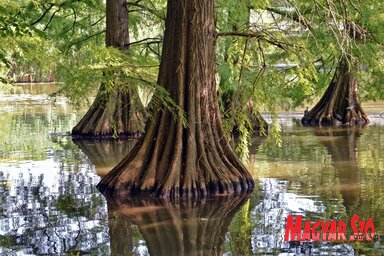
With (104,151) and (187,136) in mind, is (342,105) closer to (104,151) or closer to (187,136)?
(104,151)

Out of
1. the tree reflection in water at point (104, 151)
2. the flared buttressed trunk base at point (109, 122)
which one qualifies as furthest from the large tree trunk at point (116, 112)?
the tree reflection in water at point (104, 151)

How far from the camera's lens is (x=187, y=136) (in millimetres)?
9383

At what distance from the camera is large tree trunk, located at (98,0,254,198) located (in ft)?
30.1

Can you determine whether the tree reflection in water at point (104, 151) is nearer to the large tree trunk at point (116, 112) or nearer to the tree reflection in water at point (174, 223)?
the large tree trunk at point (116, 112)

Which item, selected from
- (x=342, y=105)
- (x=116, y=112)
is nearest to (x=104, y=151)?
(x=116, y=112)

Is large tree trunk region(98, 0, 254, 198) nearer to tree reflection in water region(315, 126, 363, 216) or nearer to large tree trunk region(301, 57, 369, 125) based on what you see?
tree reflection in water region(315, 126, 363, 216)

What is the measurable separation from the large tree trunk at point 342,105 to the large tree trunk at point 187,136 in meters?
12.2

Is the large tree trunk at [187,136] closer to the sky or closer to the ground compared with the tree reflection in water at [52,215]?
closer to the sky

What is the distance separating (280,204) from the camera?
8.48 meters

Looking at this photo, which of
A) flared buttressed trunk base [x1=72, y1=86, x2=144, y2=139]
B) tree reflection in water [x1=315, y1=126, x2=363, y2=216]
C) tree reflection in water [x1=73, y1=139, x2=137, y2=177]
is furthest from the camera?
flared buttressed trunk base [x1=72, y1=86, x2=144, y2=139]

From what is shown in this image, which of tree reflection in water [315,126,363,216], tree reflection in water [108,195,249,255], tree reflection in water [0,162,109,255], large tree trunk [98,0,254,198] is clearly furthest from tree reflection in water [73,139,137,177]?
tree reflection in water [315,126,363,216]

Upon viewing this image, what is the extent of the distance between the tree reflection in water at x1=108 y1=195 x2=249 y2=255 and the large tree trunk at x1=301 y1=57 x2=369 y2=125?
12.8 meters

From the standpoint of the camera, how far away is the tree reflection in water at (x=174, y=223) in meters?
6.54

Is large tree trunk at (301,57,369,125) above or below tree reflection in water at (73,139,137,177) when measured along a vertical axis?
above
